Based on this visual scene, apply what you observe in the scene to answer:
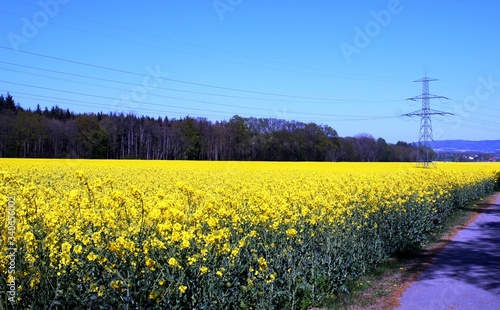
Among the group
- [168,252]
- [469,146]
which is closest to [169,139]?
[469,146]

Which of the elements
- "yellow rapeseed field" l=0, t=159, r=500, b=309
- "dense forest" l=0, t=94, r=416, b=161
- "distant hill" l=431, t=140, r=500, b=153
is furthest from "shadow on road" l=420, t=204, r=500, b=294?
"distant hill" l=431, t=140, r=500, b=153

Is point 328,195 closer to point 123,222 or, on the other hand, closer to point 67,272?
point 123,222

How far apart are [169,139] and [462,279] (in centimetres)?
6814

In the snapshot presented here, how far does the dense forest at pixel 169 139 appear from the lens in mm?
63188

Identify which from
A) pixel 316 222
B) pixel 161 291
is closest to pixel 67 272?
pixel 161 291

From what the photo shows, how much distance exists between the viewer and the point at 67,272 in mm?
4523

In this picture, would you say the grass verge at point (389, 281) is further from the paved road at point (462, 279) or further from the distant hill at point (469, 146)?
the distant hill at point (469, 146)

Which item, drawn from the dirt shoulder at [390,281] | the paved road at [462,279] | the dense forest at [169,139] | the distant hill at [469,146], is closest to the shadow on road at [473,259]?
the paved road at [462,279]

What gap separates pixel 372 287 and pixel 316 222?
1.46 meters

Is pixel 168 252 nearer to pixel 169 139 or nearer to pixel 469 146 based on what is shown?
pixel 169 139

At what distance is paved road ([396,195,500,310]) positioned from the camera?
7.00 metres

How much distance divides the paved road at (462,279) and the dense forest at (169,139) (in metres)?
58.2

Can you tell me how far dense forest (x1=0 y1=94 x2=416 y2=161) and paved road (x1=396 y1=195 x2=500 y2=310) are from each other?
58.2m

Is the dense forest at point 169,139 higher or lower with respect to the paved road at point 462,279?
higher
